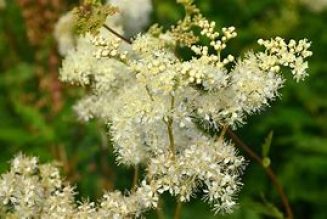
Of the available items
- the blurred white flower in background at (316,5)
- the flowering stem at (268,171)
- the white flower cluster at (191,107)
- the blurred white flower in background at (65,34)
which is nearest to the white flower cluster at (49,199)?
the white flower cluster at (191,107)

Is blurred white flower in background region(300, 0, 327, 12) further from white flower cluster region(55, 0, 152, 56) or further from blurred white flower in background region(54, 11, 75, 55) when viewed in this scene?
blurred white flower in background region(54, 11, 75, 55)

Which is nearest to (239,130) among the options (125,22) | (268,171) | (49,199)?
(125,22)

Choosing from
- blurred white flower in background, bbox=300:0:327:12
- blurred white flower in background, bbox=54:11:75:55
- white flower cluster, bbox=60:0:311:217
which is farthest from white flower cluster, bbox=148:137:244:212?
blurred white flower in background, bbox=300:0:327:12

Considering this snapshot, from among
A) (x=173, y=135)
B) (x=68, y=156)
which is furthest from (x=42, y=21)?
(x=173, y=135)

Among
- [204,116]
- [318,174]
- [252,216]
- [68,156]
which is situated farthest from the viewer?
[318,174]

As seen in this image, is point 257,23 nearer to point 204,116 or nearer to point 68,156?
point 68,156

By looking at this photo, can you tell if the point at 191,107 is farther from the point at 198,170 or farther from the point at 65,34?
the point at 65,34

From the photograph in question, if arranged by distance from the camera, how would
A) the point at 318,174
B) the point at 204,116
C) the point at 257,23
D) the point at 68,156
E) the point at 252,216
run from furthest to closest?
the point at 257,23, the point at 318,174, the point at 68,156, the point at 252,216, the point at 204,116
